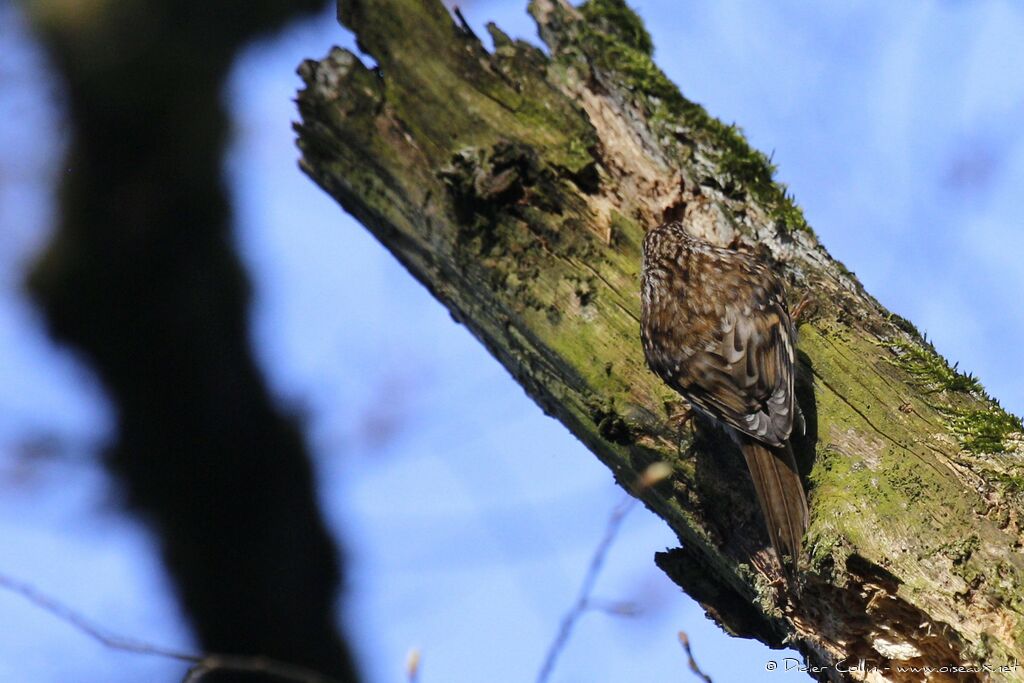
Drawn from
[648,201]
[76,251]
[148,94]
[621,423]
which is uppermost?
[148,94]

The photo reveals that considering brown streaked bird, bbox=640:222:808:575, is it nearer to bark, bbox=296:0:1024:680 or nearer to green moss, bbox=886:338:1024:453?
bark, bbox=296:0:1024:680

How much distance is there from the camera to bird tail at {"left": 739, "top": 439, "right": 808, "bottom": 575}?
7.41 ft

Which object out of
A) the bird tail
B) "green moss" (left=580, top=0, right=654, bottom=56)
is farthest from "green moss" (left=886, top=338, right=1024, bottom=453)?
"green moss" (left=580, top=0, right=654, bottom=56)

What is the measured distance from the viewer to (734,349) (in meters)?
2.92

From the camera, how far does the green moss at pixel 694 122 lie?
2781 mm

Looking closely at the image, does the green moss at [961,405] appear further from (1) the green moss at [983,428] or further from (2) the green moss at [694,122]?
(2) the green moss at [694,122]

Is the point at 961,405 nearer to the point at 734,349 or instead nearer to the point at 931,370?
the point at 931,370

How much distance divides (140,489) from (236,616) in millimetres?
601

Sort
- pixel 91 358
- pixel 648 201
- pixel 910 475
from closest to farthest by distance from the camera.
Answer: pixel 910 475 < pixel 648 201 < pixel 91 358

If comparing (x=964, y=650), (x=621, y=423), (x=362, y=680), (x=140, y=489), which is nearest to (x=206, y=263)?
(x=140, y=489)

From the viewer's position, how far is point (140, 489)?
146 inches

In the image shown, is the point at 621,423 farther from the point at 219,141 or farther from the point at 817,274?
the point at 219,141

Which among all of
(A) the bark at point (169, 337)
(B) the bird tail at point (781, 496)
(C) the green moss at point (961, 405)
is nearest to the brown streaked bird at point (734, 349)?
(B) the bird tail at point (781, 496)

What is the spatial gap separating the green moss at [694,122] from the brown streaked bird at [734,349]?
0.60 feet
